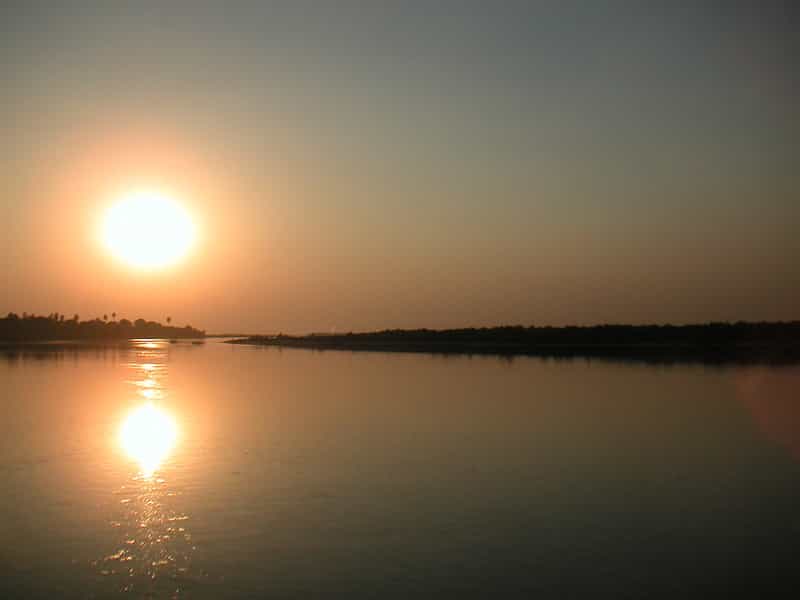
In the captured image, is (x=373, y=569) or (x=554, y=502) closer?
(x=373, y=569)

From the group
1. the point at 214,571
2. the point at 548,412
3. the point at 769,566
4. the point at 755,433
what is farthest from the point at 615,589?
the point at 548,412

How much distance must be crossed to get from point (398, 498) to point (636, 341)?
3191 inches

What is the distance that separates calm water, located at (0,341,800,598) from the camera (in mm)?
9383

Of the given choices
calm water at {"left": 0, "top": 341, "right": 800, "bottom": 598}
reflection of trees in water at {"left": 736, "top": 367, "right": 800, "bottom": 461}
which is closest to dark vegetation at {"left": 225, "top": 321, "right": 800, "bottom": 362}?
reflection of trees in water at {"left": 736, "top": 367, "right": 800, "bottom": 461}

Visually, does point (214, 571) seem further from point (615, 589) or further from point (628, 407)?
point (628, 407)

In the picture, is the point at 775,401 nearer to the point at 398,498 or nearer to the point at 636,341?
the point at 398,498

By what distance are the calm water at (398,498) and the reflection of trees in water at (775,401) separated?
204 millimetres

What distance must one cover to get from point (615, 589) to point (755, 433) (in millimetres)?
14396

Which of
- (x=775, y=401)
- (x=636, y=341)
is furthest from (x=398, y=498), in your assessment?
A: (x=636, y=341)

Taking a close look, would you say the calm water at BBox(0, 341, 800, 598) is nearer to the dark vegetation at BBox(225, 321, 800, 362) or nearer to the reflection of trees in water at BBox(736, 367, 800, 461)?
the reflection of trees in water at BBox(736, 367, 800, 461)

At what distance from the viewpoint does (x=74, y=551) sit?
33.6ft

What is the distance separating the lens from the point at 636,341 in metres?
88.8

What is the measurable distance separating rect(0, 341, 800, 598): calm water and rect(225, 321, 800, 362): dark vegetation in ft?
127

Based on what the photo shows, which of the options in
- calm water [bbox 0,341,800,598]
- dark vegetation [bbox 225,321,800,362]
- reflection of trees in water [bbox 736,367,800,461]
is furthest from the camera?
dark vegetation [bbox 225,321,800,362]
